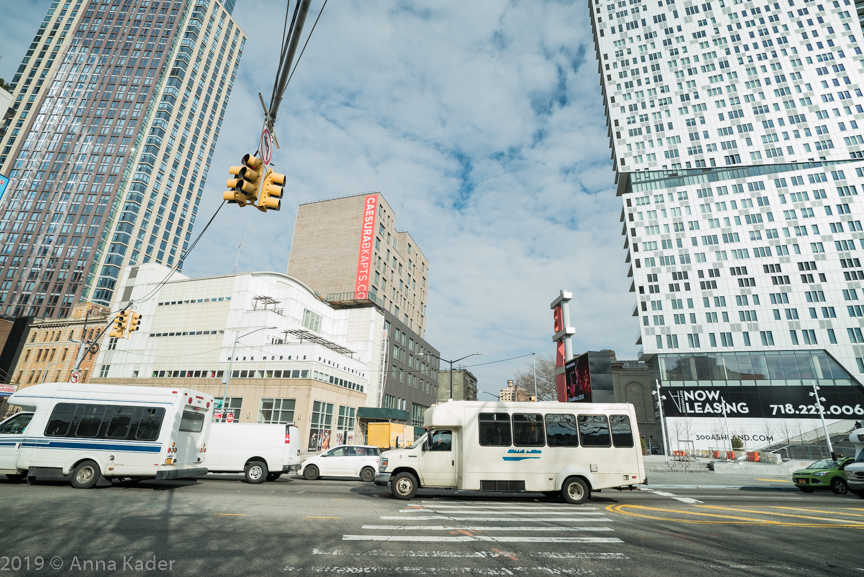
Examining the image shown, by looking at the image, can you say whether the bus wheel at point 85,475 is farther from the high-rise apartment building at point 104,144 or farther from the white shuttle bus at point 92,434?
the high-rise apartment building at point 104,144

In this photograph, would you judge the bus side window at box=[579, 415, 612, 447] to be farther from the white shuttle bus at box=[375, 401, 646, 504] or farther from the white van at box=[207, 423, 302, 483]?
the white van at box=[207, 423, 302, 483]

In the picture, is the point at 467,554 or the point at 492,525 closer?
the point at 467,554

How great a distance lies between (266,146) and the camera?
8039 mm

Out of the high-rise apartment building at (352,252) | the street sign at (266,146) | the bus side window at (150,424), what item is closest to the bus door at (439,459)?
the bus side window at (150,424)

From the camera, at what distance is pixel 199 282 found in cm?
4925

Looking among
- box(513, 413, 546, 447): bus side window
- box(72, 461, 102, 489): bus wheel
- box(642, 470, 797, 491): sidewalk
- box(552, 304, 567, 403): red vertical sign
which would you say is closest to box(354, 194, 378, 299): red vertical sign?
box(552, 304, 567, 403): red vertical sign

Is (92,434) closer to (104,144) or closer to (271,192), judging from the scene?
(271,192)

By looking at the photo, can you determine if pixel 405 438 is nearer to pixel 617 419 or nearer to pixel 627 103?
pixel 617 419

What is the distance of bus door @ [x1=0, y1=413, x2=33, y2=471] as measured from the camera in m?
12.0

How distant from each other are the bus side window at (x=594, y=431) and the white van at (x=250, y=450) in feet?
38.6

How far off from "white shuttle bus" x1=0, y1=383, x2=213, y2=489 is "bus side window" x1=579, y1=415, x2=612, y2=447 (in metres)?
13.1

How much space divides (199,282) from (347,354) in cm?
2032

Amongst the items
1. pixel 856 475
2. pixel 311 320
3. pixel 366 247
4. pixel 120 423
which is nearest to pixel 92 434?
pixel 120 423

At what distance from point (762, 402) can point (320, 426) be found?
192ft
